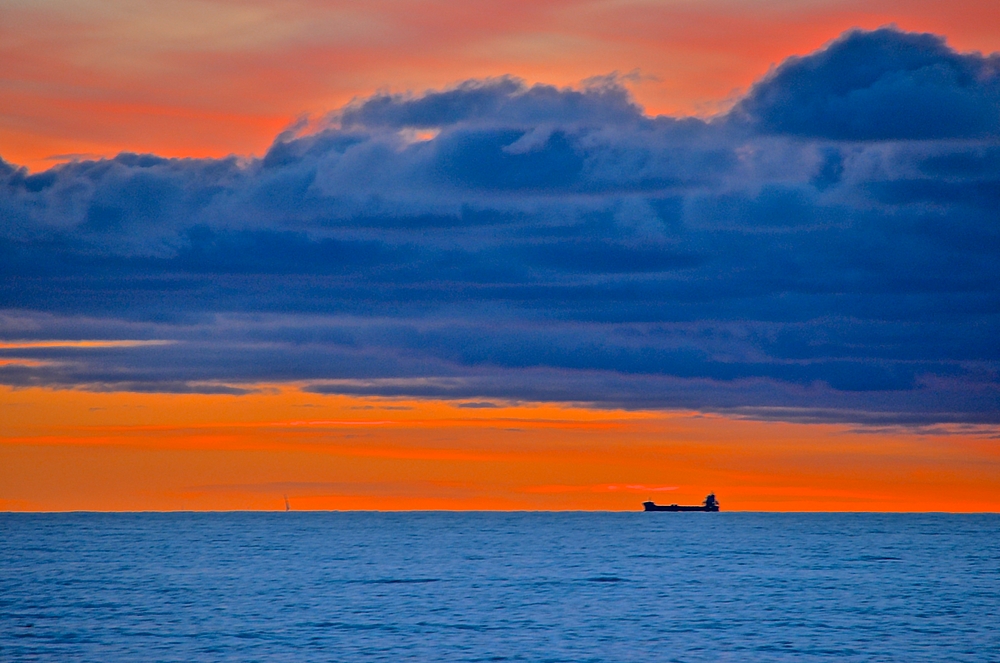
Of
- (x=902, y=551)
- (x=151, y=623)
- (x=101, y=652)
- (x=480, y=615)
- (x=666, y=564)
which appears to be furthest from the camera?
(x=902, y=551)

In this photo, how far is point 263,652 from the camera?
214ft

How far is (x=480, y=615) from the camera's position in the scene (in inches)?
3236

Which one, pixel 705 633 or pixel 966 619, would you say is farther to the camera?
pixel 966 619

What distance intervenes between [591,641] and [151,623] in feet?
93.2

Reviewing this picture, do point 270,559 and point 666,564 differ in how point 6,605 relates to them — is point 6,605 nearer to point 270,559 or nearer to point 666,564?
point 270,559

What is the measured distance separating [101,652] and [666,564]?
8955cm

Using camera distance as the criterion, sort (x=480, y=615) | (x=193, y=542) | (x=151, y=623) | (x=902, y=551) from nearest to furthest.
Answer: (x=151, y=623), (x=480, y=615), (x=902, y=551), (x=193, y=542)

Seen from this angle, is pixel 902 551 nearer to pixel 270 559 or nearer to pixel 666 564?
pixel 666 564

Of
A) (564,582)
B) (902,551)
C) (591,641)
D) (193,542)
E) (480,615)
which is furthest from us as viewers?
(193,542)

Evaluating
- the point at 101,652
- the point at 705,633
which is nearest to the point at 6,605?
the point at 101,652

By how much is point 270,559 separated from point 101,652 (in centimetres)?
8372

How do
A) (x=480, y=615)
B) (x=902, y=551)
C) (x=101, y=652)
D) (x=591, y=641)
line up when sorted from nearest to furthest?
(x=101, y=652), (x=591, y=641), (x=480, y=615), (x=902, y=551)

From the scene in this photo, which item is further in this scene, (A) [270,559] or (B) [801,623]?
(A) [270,559]

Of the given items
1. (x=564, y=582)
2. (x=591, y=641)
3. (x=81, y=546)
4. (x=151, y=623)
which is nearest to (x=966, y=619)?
(x=591, y=641)
